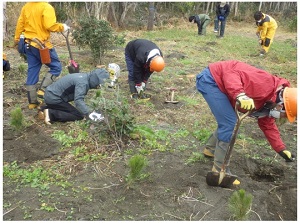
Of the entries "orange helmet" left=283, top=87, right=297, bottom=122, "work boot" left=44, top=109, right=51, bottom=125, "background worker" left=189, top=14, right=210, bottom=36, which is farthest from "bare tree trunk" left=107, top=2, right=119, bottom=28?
"orange helmet" left=283, top=87, right=297, bottom=122

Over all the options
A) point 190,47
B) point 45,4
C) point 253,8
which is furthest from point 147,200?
point 253,8

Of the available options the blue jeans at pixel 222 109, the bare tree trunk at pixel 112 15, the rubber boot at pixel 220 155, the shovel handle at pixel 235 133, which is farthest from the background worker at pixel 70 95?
the bare tree trunk at pixel 112 15

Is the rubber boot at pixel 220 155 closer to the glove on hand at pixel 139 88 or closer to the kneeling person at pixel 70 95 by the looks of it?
the kneeling person at pixel 70 95

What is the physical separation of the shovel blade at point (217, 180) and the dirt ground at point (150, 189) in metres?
0.05

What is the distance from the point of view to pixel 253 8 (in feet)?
66.6

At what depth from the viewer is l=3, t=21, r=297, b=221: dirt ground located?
9.25 ft

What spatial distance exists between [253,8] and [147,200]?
19.6m

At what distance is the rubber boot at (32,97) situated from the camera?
4879mm

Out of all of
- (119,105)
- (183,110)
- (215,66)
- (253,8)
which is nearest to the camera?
(215,66)

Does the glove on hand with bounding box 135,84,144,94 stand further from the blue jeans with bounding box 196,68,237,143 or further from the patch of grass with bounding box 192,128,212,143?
the blue jeans with bounding box 196,68,237,143

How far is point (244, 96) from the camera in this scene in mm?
2814

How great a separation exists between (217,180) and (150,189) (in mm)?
623

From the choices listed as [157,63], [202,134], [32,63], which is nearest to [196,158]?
[202,134]

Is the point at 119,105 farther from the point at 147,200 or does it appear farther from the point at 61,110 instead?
the point at 147,200
